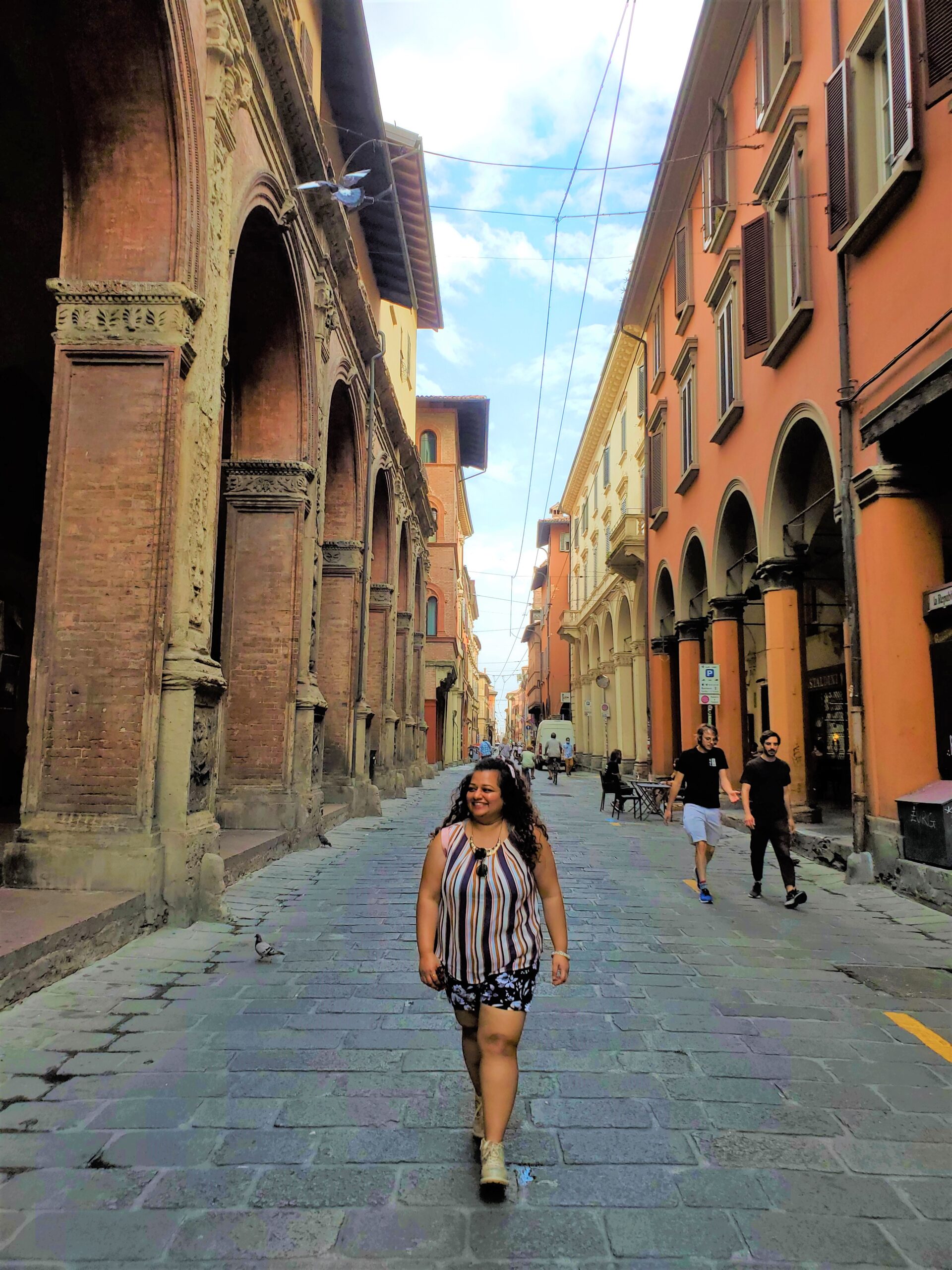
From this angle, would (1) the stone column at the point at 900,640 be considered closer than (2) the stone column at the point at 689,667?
Yes

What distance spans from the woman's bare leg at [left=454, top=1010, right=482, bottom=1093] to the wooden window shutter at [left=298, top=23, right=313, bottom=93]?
12.9 meters

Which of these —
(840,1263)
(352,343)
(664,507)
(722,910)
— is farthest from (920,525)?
→ (664,507)

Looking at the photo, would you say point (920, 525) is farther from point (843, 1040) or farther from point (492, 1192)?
point (492, 1192)

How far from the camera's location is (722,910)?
314 inches

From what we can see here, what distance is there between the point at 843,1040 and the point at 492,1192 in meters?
2.44

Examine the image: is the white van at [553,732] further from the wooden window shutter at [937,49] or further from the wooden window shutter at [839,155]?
the wooden window shutter at [937,49]

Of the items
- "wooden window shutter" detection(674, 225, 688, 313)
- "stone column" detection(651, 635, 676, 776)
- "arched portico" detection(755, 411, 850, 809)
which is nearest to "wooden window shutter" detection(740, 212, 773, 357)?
"arched portico" detection(755, 411, 850, 809)

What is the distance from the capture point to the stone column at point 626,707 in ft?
95.8

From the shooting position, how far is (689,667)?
20188 millimetres

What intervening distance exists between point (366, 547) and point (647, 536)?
1005cm

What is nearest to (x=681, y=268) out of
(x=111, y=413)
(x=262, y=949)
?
(x=111, y=413)

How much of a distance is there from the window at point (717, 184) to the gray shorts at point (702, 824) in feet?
37.5

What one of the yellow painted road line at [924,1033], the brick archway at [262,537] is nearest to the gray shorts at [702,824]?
the yellow painted road line at [924,1033]

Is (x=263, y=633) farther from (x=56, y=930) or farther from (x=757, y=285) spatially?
(x=757, y=285)
